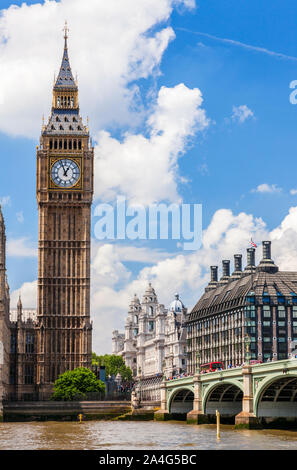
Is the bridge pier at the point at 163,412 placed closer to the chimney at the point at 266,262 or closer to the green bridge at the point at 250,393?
the green bridge at the point at 250,393

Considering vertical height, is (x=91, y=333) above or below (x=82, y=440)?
above

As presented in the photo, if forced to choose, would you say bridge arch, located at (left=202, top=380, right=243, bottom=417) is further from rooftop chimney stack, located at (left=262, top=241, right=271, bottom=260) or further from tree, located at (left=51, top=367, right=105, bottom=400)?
rooftop chimney stack, located at (left=262, top=241, right=271, bottom=260)

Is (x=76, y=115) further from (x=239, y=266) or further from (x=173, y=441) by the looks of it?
(x=173, y=441)

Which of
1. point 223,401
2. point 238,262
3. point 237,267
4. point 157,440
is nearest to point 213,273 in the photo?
point 238,262

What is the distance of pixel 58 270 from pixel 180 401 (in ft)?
136

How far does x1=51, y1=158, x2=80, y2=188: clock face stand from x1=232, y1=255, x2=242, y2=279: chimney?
116ft

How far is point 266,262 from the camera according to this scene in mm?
150875

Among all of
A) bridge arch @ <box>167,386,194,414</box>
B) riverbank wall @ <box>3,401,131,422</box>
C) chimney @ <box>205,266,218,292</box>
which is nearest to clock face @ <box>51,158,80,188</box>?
chimney @ <box>205,266,218,292</box>

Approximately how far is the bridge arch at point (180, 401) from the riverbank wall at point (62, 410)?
508 inches

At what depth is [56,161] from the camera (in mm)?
155625

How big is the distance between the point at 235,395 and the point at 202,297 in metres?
73.5

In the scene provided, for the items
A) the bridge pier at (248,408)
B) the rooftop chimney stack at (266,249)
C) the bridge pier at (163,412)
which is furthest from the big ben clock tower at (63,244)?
the bridge pier at (248,408)

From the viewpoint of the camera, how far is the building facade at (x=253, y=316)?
14112 cm

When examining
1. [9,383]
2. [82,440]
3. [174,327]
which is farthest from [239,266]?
[82,440]
